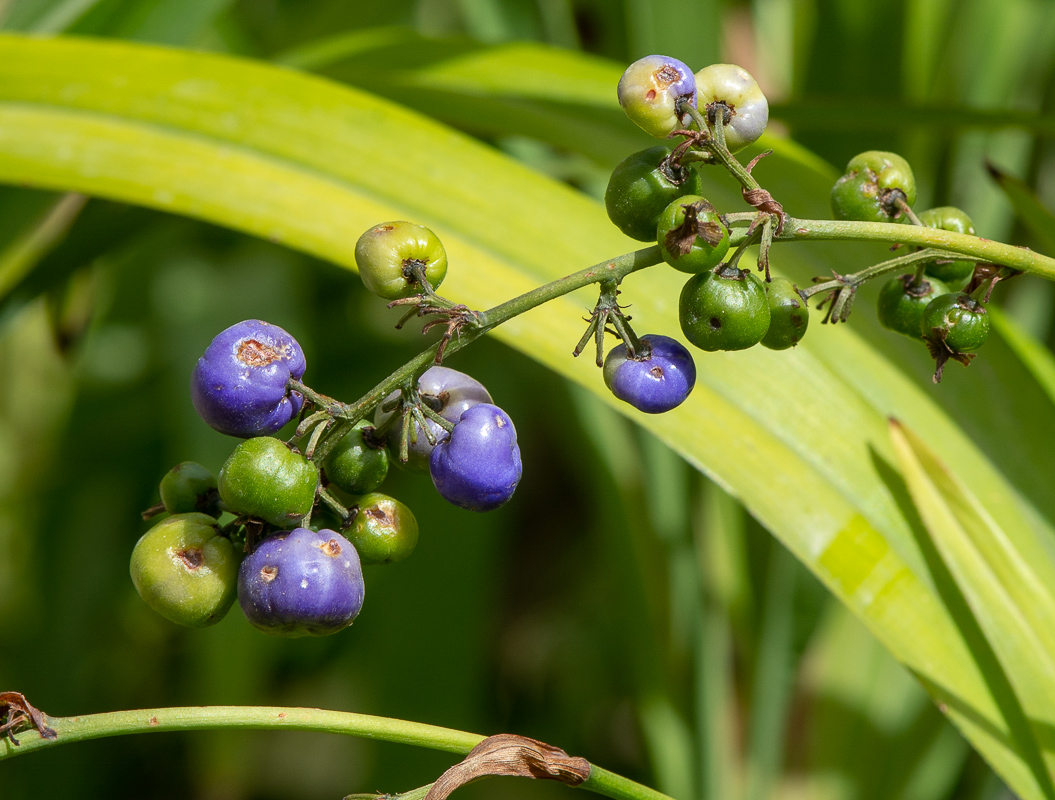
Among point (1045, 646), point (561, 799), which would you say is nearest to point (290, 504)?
point (1045, 646)

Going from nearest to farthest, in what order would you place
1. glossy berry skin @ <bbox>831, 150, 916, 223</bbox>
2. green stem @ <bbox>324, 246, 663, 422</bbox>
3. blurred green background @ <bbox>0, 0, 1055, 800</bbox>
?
1. green stem @ <bbox>324, 246, 663, 422</bbox>
2. glossy berry skin @ <bbox>831, 150, 916, 223</bbox>
3. blurred green background @ <bbox>0, 0, 1055, 800</bbox>

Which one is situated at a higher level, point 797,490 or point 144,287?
point 144,287

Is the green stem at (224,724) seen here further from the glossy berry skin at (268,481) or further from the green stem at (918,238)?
the green stem at (918,238)

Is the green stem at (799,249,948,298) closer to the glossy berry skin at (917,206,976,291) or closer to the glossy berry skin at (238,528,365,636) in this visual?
the glossy berry skin at (917,206,976,291)

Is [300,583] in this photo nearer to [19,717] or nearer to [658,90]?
[19,717]

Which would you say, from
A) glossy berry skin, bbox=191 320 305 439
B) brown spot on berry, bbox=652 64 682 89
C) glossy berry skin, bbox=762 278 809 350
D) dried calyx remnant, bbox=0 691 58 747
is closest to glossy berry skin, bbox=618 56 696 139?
brown spot on berry, bbox=652 64 682 89

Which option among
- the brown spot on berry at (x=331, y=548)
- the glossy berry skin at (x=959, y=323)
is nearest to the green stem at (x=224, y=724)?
the brown spot on berry at (x=331, y=548)

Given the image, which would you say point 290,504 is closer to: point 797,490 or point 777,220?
point 777,220
